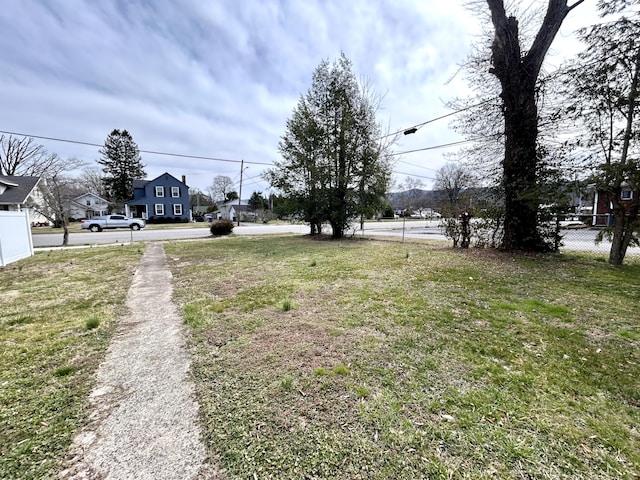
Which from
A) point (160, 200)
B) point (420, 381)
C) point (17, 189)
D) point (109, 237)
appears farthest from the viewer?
point (160, 200)

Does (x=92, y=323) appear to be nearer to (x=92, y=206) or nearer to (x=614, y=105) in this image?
(x=614, y=105)

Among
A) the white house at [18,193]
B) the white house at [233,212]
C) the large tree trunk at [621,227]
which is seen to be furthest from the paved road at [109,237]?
the white house at [233,212]

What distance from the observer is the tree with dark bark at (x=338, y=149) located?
530 inches

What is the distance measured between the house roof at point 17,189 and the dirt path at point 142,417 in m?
25.7

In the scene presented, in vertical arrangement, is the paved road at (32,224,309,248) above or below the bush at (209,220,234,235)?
below

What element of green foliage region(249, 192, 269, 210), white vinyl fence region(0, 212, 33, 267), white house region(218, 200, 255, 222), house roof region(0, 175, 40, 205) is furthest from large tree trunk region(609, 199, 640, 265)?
green foliage region(249, 192, 269, 210)

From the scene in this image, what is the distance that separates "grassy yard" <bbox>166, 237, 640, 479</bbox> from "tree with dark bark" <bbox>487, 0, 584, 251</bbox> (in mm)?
3751

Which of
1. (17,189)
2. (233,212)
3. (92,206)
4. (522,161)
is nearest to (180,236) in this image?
(17,189)

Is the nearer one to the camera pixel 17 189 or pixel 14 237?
pixel 14 237

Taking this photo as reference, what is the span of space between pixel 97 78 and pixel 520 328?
17.4 metres

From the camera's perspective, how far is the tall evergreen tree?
134 feet

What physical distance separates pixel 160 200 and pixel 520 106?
37.7 metres

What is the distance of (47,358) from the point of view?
2633 mm

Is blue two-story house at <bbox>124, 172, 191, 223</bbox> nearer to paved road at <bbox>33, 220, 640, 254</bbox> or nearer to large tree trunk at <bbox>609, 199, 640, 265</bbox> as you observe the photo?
paved road at <bbox>33, 220, 640, 254</bbox>
